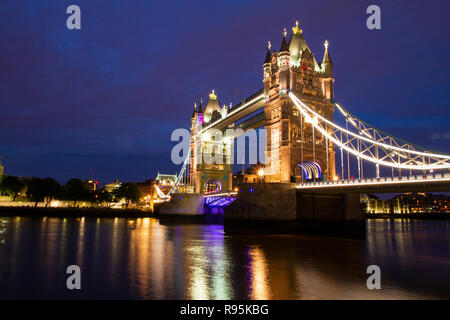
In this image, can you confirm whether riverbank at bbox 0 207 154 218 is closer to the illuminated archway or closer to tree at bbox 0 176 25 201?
tree at bbox 0 176 25 201

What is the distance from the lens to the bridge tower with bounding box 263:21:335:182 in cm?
3366

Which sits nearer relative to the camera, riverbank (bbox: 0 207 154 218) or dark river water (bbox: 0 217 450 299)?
dark river water (bbox: 0 217 450 299)

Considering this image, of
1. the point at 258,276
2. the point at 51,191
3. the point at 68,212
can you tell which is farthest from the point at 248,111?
the point at 51,191

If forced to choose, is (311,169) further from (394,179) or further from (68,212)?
(68,212)

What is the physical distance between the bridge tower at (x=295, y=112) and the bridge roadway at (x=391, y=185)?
5230 millimetres

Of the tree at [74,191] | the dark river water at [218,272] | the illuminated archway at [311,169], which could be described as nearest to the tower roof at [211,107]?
the illuminated archway at [311,169]

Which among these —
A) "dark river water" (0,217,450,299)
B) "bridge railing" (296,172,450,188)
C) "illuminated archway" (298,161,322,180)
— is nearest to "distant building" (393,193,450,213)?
"illuminated archway" (298,161,322,180)

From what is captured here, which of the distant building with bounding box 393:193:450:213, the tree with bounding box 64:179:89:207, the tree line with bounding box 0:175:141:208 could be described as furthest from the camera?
the distant building with bounding box 393:193:450:213

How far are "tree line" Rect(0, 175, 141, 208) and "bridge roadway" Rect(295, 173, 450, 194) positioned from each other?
64851 millimetres

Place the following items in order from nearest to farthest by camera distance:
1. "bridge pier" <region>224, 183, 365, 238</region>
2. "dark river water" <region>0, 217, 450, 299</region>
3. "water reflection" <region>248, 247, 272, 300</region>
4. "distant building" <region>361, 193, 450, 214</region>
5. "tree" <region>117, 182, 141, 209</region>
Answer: "water reflection" <region>248, 247, 272, 300</region>, "dark river water" <region>0, 217, 450, 299</region>, "bridge pier" <region>224, 183, 365, 238</region>, "tree" <region>117, 182, 141, 209</region>, "distant building" <region>361, 193, 450, 214</region>

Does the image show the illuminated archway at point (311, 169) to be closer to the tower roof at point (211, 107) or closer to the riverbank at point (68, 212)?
the tower roof at point (211, 107)

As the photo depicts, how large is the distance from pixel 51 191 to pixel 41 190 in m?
2.16

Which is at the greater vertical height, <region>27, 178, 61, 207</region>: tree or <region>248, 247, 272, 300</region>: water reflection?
<region>27, 178, 61, 207</region>: tree

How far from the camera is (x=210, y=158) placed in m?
62.5
